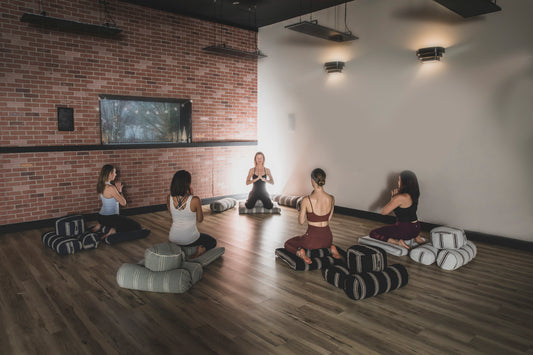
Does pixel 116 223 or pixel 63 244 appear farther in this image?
pixel 116 223

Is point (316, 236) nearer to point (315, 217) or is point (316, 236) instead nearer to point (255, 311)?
point (315, 217)

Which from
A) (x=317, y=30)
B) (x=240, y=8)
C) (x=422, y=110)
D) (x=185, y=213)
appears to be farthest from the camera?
(x=240, y=8)

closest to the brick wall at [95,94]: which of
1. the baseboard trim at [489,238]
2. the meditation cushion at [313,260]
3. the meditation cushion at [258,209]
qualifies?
the meditation cushion at [258,209]

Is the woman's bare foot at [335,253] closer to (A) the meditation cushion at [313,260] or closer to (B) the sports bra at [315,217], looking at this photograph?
(A) the meditation cushion at [313,260]

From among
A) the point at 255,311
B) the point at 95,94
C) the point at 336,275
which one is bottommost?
the point at 255,311

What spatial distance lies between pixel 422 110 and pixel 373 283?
3286 mm

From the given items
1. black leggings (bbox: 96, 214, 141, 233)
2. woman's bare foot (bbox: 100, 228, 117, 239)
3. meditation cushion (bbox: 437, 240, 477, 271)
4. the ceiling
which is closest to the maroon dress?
meditation cushion (bbox: 437, 240, 477, 271)

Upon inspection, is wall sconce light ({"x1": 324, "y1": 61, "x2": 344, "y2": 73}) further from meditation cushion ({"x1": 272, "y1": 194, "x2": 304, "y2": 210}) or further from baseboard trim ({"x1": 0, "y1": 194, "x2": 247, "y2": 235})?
baseboard trim ({"x1": 0, "y1": 194, "x2": 247, "y2": 235})

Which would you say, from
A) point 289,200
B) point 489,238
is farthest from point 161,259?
point 489,238

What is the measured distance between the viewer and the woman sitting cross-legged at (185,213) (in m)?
4.18

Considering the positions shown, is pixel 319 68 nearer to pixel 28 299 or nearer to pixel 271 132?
pixel 271 132

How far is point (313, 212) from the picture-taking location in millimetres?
4125

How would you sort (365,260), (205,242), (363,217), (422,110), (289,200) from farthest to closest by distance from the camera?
(289,200)
(363,217)
(422,110)
(205,242)
(365,260)

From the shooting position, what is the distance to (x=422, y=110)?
568 centimetres
